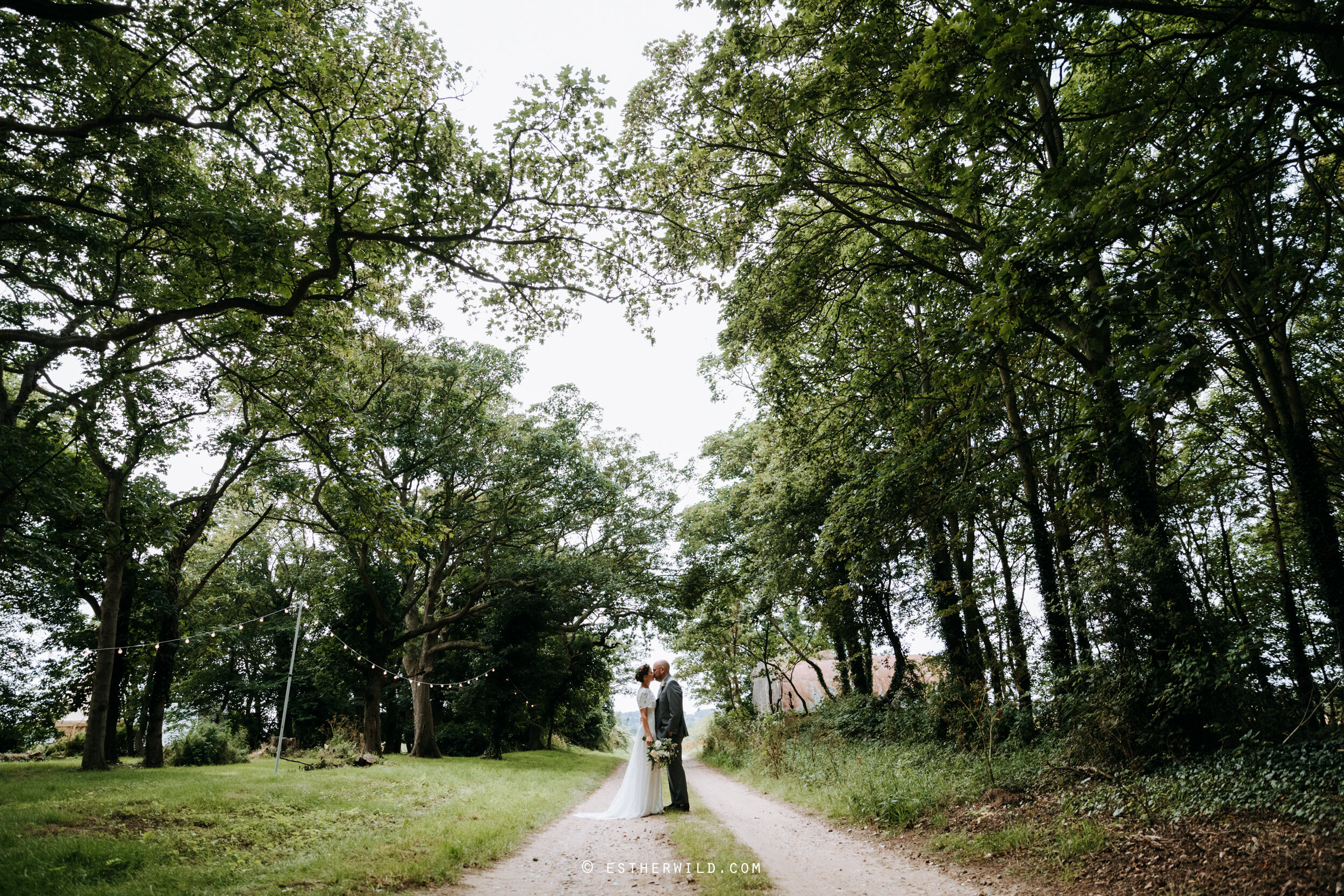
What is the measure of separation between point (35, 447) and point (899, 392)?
44.3ft

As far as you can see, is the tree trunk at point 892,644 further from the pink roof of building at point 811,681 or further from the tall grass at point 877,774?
the tall grass at point 877,774

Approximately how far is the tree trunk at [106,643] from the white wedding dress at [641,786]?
11.6 metres

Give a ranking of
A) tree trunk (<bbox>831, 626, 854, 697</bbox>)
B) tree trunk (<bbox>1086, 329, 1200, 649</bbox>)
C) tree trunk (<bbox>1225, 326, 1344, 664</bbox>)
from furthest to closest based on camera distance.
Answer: tree trunk (<bbox>831, 626, 854, 697</bbox>), tree trunk (<bbox>1225, 326, 1344, 664</bbox>), tree trunk (<bbox>1086, 329, 1200, 649</bbox>)

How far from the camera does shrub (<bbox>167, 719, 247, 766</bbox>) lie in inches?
758

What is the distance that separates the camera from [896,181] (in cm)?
962

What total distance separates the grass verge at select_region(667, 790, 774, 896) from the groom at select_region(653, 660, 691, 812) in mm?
851

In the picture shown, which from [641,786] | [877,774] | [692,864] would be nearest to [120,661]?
[641,786]

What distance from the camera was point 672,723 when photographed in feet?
29.7

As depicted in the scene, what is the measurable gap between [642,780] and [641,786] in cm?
9

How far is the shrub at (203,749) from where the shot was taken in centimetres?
1925

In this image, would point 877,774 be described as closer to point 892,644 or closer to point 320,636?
point 892,644

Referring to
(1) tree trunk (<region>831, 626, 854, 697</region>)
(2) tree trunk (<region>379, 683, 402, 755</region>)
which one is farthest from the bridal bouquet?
(2) tree trunk (<region>379, 683, 402, 755</region>)

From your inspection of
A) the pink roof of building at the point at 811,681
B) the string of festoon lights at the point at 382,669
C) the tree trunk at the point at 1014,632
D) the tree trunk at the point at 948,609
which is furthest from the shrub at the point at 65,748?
the tree trunk at the point at 1014,632

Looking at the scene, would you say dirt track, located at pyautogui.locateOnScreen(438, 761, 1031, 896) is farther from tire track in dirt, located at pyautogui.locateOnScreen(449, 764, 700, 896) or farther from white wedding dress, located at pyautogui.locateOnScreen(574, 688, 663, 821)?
white wedding dress, located at pyautogui.locateOnScreen(574, 688, 663, 821)
